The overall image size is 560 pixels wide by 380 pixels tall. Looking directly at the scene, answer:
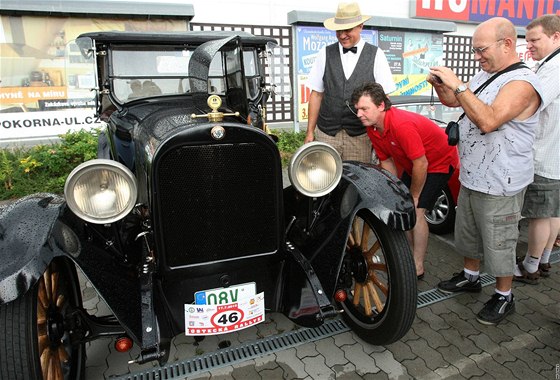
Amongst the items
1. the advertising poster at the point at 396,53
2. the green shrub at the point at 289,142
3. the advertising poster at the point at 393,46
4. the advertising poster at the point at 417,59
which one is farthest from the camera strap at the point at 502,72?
the advertising poster at the point at 417,59

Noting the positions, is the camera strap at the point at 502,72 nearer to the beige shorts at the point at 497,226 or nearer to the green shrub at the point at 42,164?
the beige shorts at the point at 497,226

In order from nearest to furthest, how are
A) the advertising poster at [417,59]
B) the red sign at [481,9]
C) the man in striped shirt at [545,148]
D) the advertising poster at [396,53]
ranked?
the man in striped shirt at [545,148] → the advertising poster at [396,53] → the advertising poster at [417,59] → the red sign at [481,9]

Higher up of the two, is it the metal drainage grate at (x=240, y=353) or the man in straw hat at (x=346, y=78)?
the man in straw hat at (x=346, y=78)

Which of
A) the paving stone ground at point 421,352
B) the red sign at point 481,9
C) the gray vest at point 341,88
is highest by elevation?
the red sign at point 481,9

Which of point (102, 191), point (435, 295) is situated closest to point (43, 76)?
point (102, 191)

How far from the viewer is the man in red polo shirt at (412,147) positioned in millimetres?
2625

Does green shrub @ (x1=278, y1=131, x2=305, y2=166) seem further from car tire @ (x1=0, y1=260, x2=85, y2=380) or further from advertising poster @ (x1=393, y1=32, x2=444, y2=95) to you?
car tire @ (x1=0, y1=260, x2=85, y2=380)

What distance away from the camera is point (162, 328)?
185 centimetres

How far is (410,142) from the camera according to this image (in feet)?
8.57

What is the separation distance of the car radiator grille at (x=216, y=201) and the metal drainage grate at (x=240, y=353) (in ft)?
2.28

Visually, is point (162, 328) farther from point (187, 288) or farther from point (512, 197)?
Result: point (512, 197)

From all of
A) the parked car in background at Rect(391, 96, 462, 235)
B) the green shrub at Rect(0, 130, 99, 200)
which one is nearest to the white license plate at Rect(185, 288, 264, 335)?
the parked car in background at Rect(391, 96, 462, 235)

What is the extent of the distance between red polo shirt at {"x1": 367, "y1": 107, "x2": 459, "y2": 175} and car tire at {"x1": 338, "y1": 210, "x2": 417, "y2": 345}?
2.12ft

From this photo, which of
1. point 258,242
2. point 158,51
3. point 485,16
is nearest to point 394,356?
point 258,242
